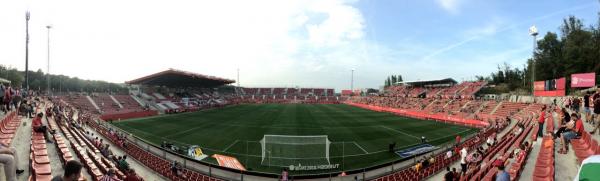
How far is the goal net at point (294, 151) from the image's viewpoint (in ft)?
55.4

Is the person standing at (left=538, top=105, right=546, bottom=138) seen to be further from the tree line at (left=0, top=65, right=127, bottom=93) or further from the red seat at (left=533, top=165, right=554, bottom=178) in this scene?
the tree line at (left=0, top=65, right=127, bottom=93)

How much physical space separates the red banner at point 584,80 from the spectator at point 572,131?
21749 millimetres

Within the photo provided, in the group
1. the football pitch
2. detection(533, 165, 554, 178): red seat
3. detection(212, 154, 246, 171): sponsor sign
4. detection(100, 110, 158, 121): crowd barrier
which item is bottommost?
detection(212, 154, 246, 171): sponsor sign

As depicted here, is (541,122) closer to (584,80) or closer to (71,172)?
(71,172)

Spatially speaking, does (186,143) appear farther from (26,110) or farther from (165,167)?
(26,110)

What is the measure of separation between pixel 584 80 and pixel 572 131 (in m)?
23.6

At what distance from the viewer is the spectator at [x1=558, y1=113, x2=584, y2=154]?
10.0 metres

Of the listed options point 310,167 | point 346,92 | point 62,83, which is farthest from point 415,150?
point 346,92

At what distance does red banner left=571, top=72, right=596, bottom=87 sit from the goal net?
25.6 metres

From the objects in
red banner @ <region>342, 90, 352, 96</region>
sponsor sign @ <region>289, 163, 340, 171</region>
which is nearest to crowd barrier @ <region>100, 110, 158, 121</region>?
sponsor sign @ <region>289, 163, 340, 171</region>

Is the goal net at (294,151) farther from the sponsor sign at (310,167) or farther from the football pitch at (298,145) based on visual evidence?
the sponsor sign at (310,167)

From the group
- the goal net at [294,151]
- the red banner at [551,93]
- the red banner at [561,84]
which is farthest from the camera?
the red banner at [551,93]

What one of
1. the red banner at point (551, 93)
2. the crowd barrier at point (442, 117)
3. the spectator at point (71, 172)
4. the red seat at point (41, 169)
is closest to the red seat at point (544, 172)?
the spectator at point (71, 172)

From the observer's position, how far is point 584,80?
27188 mm
